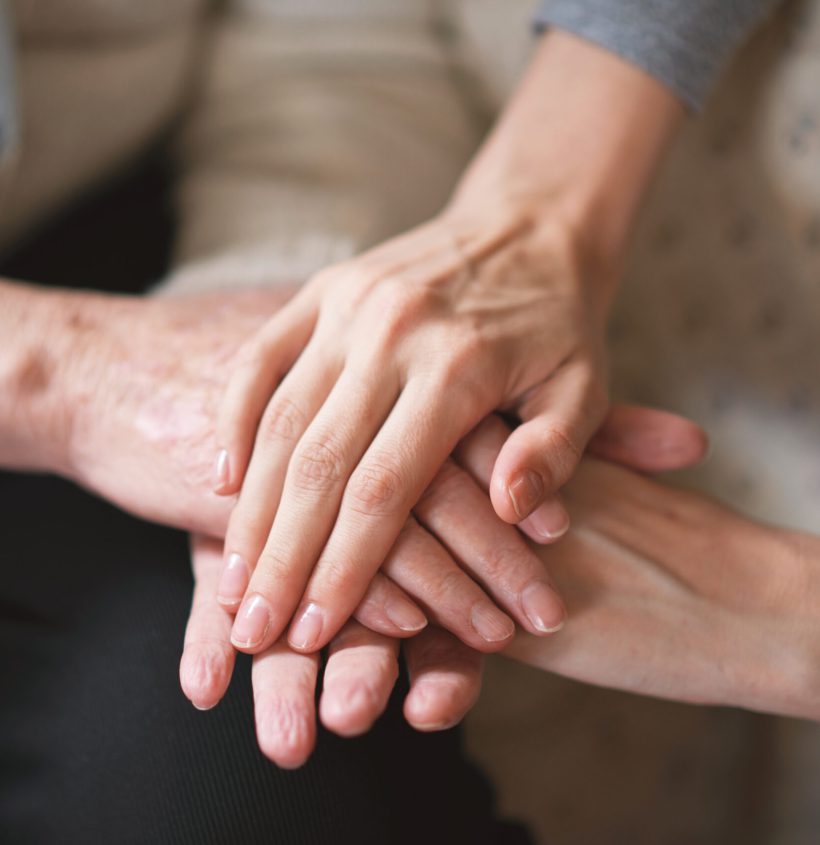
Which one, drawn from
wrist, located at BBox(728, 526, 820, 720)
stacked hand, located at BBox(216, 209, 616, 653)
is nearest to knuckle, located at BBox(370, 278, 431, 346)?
stacked hand, located at BBox(216, 209, 616, 653)

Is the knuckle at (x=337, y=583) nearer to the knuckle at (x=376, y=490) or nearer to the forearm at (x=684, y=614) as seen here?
the knuckle at (x=376, y=490)

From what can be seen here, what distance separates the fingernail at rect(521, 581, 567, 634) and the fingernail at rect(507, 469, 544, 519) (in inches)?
2.1

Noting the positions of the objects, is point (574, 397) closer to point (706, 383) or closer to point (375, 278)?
point (375, 278)

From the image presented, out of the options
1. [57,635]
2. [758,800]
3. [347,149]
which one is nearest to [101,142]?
[347,149]

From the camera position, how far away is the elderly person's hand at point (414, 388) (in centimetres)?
55

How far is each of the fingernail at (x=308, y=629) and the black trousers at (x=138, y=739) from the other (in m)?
0.07

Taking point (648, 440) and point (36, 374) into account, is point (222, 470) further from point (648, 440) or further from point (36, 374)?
point (648, 440)

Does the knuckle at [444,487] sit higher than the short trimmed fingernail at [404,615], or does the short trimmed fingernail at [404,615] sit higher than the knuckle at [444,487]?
the knuckle at [444,487]

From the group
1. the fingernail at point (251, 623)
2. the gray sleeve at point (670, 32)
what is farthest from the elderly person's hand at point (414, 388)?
the gray sleeve at point (670, 32)

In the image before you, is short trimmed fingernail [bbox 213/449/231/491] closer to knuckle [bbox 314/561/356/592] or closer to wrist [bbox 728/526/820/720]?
knuckle [bbox 314/561/356/592]

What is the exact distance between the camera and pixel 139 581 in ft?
2.15

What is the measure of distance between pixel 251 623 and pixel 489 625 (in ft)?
0.52

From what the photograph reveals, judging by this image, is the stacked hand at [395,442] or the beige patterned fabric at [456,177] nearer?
the stacked hand at [395,442]

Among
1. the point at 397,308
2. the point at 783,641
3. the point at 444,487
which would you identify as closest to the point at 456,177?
the point at 397,308
